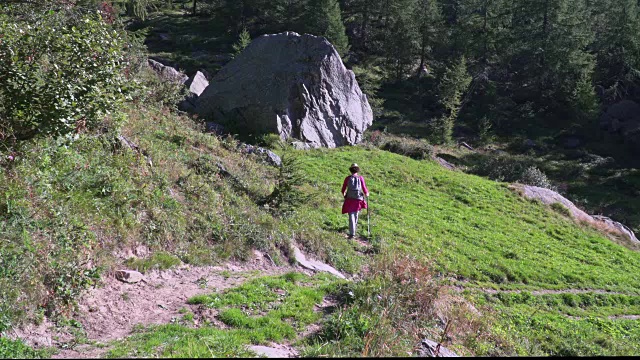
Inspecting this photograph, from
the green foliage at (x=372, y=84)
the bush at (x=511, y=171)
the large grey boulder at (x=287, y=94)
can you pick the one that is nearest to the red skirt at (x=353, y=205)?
the large grey boulder at (x=287, y=94)

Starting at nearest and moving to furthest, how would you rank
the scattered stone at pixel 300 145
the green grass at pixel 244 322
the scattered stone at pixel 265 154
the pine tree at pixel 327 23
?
the green grass at pixel 244 322 < the scattered stone at pixel 265 154 < the scattered stone at pixel 300 145 < the pine tree at pixel 327 23

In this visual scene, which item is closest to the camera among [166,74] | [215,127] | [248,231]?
[248,231]

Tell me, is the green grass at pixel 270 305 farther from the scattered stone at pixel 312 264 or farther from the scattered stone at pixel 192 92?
the scattered stone at pixel 192 92

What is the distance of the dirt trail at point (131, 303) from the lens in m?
6.57

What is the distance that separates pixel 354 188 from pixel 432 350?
7651 millimetres

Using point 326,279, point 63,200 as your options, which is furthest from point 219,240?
point 63,200

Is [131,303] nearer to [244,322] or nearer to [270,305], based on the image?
[244,322]

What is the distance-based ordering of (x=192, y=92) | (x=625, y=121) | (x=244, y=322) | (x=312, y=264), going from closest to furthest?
1. (x=244, y=322)
2. (x=312, y=264)
3. (x=192, y=92)
4. (x=625, y=121)

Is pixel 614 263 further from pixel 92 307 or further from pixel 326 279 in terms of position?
pixel 92 307

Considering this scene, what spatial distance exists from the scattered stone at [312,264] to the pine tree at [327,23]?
44626mm

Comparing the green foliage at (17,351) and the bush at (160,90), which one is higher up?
the bush at (160,90)

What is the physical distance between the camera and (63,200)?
28.4 ft

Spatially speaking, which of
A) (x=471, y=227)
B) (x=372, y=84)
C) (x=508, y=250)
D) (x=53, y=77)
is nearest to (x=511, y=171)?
(x=471, y=227)

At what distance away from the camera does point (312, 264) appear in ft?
41.0
